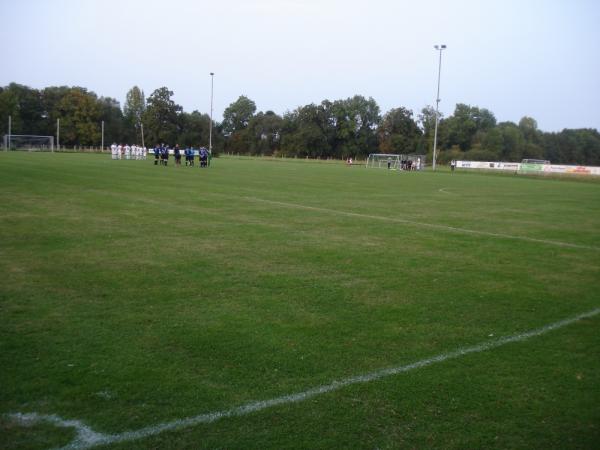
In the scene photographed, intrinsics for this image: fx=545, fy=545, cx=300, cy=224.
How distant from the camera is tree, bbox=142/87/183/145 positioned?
108 meters

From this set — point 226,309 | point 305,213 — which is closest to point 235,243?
point 226,309

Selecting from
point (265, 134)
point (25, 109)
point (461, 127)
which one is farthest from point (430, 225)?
point (265, 134)

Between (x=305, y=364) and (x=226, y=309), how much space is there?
5.76ft

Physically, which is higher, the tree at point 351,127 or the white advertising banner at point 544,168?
the tree at point 351,127

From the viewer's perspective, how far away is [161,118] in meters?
110

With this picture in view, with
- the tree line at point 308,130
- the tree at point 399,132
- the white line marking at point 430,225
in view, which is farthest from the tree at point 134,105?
the white line marking at point 430,225

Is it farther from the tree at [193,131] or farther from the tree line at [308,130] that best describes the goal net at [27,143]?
the tree at [193,131]

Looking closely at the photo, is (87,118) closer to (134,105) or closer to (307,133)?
(134,105)

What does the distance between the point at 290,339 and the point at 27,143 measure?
7961 centimetres

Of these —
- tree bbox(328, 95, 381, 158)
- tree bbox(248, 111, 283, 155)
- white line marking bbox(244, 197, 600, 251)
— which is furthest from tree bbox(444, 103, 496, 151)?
white line marking bbox(244, 197, 600, 251)

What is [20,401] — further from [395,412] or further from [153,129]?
[153,129]

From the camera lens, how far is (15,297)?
21.4 feet

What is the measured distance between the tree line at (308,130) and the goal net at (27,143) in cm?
1935

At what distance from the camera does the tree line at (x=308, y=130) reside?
99250mm
